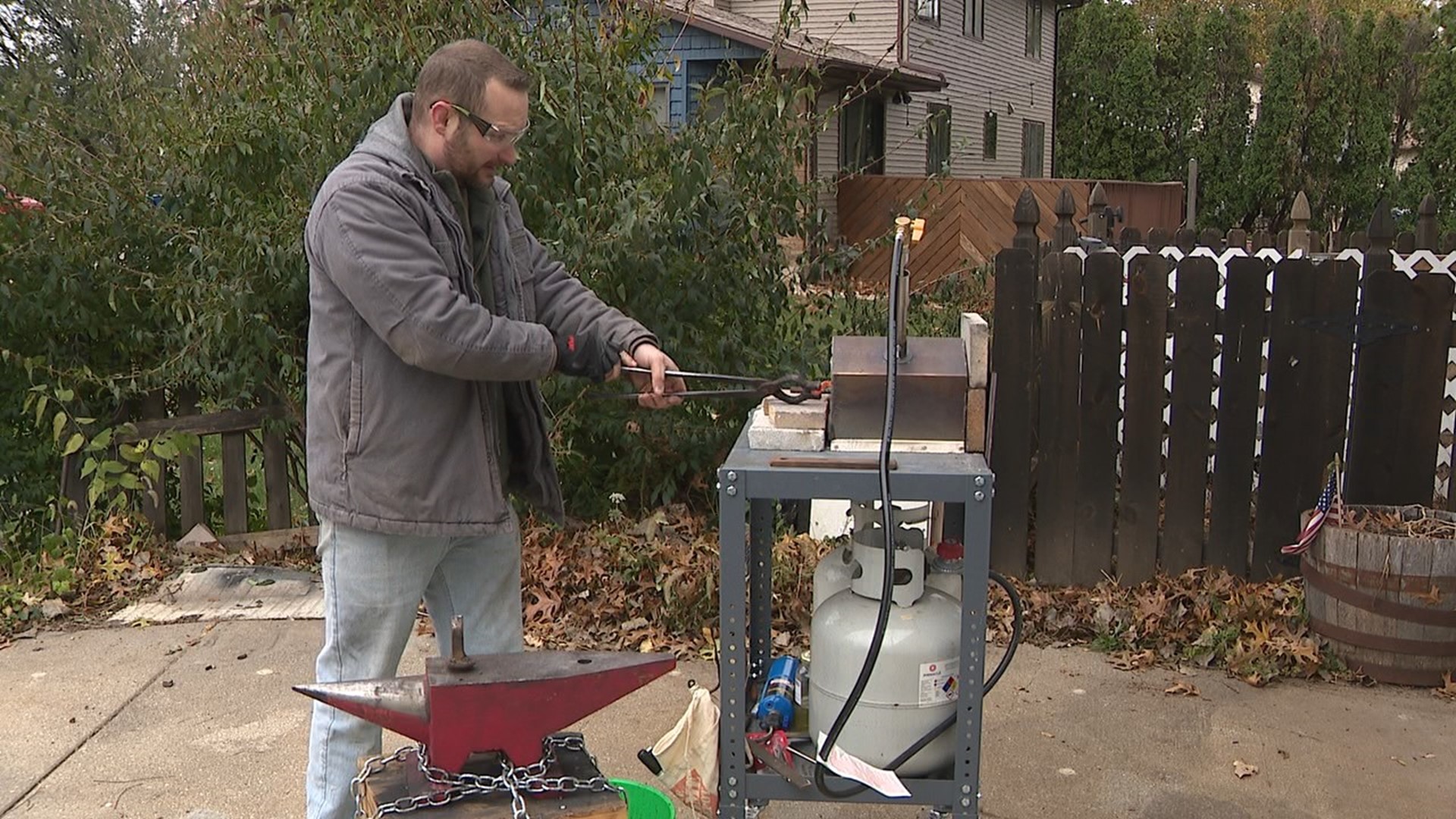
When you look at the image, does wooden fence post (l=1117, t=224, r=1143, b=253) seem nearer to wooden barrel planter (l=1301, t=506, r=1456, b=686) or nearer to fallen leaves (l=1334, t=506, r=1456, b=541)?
fallen leaves (l=1334, t=506, r=1456, b=541)

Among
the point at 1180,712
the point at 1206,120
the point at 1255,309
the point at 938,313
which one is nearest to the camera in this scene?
the point at 1180,712

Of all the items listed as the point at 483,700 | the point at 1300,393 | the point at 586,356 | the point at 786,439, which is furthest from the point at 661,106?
the point at 483,700

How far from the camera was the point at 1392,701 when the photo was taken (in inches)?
169

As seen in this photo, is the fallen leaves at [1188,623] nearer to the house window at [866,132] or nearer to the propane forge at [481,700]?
the propane forge at [481,700]

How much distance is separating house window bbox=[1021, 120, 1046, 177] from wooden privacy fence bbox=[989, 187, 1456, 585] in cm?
2288

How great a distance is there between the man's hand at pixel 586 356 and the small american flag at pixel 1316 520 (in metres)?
2.83

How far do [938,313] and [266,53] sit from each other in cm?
405

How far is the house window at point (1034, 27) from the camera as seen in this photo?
26.9m

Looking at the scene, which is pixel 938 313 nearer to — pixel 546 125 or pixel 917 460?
pixel 546 125

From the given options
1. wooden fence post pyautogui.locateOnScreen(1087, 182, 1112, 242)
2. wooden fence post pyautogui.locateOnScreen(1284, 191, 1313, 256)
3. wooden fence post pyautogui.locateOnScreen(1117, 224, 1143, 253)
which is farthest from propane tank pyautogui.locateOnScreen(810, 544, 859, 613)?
wooden fence post pyautogui.locateOnScreen(1284, 191, 1313, 256)

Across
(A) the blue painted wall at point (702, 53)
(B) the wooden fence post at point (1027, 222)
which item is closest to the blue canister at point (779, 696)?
(B) the wooden fence post at point (1027, 222)

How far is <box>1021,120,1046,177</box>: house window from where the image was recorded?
2734 cm

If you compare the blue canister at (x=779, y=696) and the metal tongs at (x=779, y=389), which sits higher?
the metal tongs at (x=779, y=389)

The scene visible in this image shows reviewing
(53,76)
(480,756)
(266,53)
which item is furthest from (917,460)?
(53,76)
